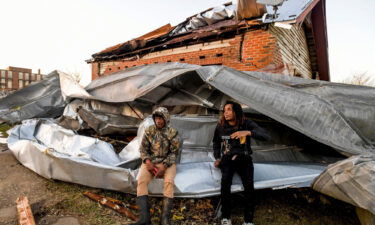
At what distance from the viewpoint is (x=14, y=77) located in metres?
13.8

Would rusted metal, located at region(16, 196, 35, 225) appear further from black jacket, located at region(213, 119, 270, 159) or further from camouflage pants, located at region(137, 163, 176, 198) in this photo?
black jacket, located at region(213, 119, 270, 159)

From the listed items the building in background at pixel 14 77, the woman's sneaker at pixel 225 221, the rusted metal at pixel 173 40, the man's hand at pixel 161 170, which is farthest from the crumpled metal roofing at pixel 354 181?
the building in background at pixel 14 77

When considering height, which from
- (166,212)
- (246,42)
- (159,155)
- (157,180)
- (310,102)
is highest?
(246,42)

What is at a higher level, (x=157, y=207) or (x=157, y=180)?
(x=157, y=180)

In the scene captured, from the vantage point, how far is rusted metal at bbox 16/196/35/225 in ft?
6.14

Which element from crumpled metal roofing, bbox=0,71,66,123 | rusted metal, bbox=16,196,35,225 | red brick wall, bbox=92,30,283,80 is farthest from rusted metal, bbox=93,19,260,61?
rusted metal, bbox=16,196,35,225

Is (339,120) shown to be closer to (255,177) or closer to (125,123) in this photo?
(255,177)

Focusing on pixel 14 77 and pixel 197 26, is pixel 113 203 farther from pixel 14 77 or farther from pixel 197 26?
pixel 14 77

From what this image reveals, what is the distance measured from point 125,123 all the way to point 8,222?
2.07 meters

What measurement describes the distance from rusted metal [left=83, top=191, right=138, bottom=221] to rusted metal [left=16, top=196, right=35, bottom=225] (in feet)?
1.77

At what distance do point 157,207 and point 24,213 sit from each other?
129 centimetres

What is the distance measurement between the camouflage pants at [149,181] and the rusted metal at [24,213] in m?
0.99

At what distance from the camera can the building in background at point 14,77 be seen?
1344 cm

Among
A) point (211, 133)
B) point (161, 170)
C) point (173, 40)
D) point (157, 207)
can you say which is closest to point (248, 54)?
point (173, 40)
